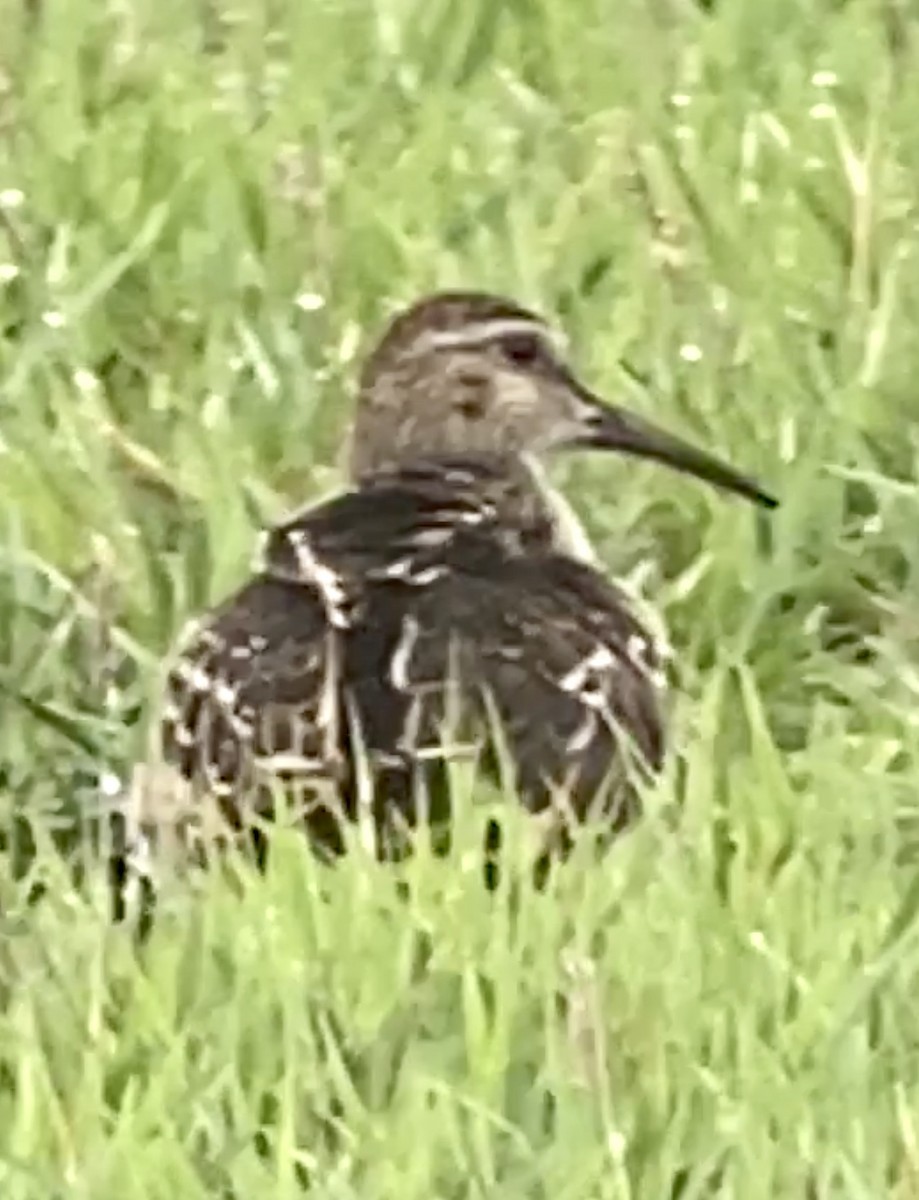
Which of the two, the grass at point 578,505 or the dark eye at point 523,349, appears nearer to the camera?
the grass at point 578,505

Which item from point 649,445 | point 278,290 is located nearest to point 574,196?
point 278,290

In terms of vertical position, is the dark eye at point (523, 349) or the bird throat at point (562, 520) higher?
the dark eye at point (523, 349)

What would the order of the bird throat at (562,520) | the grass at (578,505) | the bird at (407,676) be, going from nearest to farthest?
1. the grass at (578,505)
2. the bird at (407,676)
3. the bird throat at (562,520)

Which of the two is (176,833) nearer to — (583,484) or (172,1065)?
(172,1065)

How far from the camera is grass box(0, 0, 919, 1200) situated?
3916 millimetres

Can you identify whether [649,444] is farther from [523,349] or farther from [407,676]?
[407,676]

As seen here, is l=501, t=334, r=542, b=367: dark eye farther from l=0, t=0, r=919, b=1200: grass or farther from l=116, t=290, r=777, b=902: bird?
l=116, t=290, r=777, b=902: bird

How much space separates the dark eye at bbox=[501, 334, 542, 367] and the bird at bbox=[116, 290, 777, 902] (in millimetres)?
379

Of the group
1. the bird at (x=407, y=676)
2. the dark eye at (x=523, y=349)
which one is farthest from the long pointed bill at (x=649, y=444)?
the bird at (x=407, y=676)

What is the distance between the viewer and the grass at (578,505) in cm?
392

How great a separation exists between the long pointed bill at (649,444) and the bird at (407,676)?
1.10ft

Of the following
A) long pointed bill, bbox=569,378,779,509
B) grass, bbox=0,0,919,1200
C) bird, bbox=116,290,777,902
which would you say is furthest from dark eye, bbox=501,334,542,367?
bird, bbox=116,290,777,902

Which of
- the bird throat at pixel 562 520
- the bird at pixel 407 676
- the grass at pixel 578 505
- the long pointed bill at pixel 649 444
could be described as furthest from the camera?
the long pointed bill at pixel 649 444

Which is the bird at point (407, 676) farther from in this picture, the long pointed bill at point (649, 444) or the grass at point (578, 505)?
the long pointed bill at point (649, 444)
